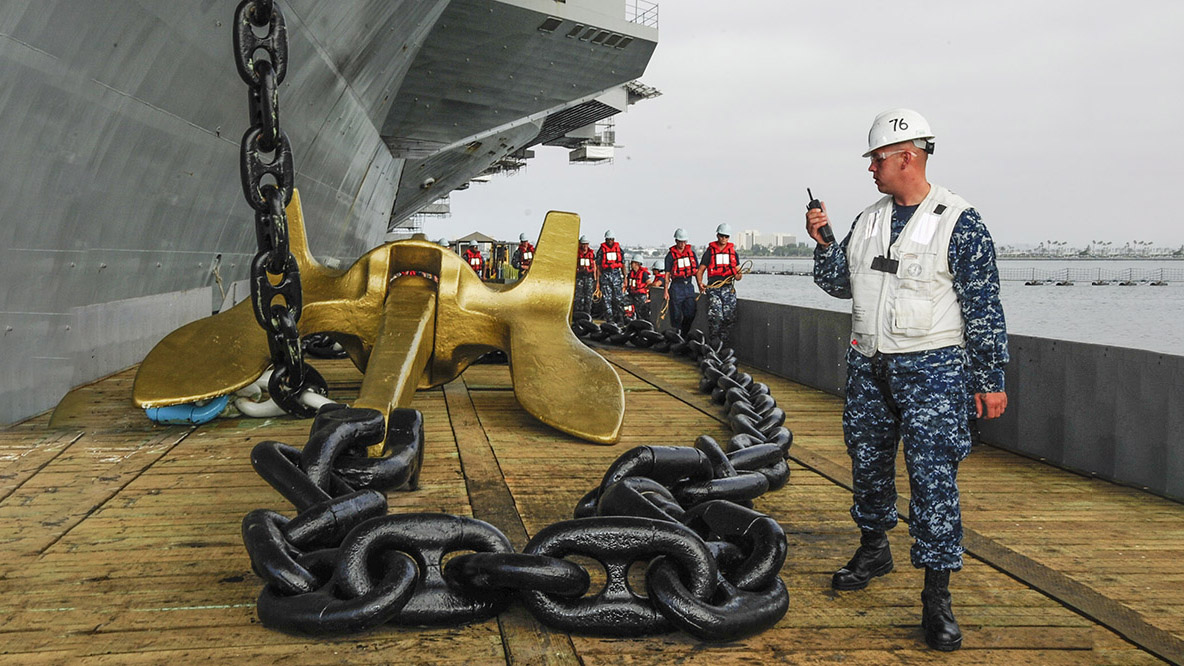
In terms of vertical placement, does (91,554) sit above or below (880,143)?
below

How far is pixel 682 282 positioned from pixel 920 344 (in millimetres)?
8821

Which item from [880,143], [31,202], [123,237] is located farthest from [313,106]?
[880,143]

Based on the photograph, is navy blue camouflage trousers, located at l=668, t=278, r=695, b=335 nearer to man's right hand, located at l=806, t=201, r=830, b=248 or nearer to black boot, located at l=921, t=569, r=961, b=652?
man's right hand, located at l=806, t=201, r=830, b=248

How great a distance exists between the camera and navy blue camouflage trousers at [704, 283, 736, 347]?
10086 mm

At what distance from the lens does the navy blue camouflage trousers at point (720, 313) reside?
10.1 m

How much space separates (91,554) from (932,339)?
268cm

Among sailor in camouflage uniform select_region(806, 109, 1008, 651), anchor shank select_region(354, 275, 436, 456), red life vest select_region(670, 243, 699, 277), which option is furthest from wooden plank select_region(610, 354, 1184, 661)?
red life vest select_region(670, 243, 699, 277)

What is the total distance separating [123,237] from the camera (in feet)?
21.9

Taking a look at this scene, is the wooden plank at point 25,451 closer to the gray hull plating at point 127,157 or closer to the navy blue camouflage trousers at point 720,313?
the gray hull plating at point 127,157

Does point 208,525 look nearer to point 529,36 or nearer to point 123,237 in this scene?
point 123,237

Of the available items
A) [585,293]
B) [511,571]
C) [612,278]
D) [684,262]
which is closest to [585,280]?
[585,293]

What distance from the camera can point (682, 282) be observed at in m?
11.5

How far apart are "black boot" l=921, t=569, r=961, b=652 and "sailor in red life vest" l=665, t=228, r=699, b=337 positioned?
29.3 feet

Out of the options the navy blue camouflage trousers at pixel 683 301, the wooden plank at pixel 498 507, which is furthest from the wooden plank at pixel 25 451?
the navy blue camouflage trousers at pixel 683 301
